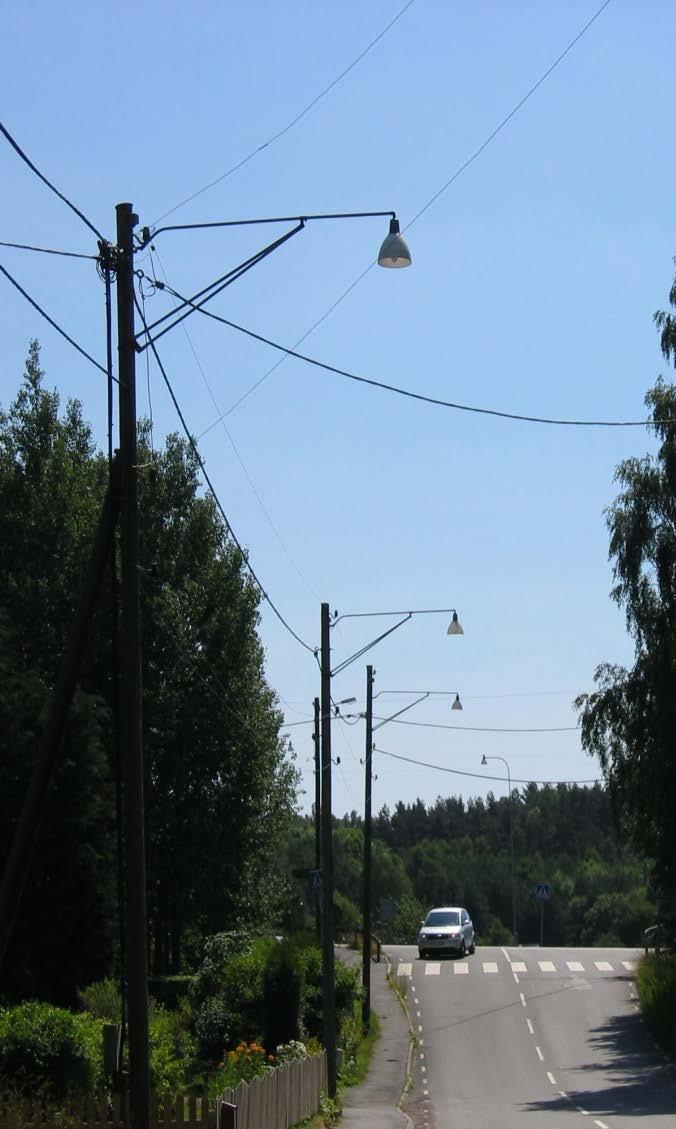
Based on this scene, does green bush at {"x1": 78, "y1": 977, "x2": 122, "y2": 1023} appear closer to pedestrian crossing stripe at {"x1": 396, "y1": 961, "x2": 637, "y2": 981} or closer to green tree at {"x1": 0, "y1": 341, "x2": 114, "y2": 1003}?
green tree at {"x1": 0, "y1": 341, "x2": 114, "y2": 1003}

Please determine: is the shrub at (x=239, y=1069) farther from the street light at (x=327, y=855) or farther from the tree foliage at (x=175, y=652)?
the tree foliage at (x=175, y=652)

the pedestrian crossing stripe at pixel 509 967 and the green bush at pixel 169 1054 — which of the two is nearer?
the green bush at pixel 169 1054

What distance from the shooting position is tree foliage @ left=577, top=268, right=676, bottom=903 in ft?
111

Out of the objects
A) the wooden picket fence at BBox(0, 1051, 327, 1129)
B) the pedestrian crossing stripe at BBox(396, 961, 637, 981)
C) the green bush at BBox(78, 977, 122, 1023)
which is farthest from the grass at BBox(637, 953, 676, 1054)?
the wooden picket fence at BBox(0, 1051, 327, 1129)

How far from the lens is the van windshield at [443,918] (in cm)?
5666

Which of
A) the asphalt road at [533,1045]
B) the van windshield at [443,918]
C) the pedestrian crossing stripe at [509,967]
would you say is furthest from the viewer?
the van windshield at [443,918]

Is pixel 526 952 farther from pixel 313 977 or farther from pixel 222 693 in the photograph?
pixel 313 977

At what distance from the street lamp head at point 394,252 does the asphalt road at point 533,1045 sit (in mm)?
14998

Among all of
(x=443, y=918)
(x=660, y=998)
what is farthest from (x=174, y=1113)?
(x=443, y=918)

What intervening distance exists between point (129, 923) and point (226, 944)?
81.3 feet

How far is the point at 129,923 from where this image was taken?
13.2m

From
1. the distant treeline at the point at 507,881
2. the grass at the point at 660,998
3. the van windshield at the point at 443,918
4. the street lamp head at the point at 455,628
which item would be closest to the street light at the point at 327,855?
the street lamp head at the point at 455,628

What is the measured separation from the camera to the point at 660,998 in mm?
39469

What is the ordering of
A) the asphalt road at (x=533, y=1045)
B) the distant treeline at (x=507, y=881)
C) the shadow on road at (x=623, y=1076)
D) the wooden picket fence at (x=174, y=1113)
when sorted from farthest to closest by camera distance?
the distant treeline at (x=507, y=881) → the shadow on road at (x=623, y=1076) → the asphalt road at (x=533, y=1045) → the wooden picket fence at (x=174, y=1113)
